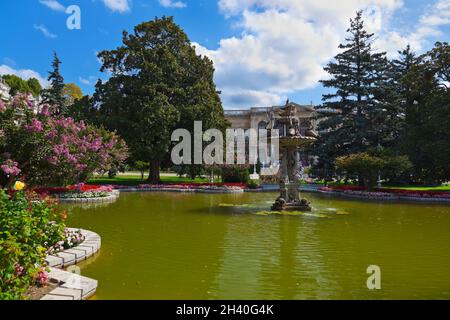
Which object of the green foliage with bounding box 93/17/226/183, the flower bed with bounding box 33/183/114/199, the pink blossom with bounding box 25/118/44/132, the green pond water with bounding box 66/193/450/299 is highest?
the green foliage with bounding box 93/17/226/183

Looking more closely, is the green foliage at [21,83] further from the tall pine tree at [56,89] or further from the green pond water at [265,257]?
the green pond water at [265,257]

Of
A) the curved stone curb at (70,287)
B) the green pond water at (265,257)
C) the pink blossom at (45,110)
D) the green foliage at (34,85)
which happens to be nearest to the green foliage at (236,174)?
the green pond water at (265,257)

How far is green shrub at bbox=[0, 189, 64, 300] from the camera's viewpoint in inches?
180

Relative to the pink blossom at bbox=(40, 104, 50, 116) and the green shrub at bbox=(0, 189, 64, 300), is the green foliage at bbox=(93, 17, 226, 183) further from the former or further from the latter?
the green shrub at bbox=(0, 189, 64, 300)

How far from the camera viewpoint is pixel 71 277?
568cm

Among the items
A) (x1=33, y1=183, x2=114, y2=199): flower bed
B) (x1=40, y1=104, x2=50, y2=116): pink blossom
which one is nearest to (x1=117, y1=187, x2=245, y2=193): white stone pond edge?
(x1=33, y1=183, x2=114, y2=199): flower bed

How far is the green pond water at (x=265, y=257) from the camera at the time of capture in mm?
5691

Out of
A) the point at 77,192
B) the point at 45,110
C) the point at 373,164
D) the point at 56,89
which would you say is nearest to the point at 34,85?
the point at 56,89

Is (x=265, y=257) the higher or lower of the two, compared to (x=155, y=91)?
lower

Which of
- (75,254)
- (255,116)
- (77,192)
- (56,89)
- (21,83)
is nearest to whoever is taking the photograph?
(75,254)

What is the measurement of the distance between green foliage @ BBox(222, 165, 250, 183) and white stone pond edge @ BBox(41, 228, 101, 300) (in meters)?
24.5

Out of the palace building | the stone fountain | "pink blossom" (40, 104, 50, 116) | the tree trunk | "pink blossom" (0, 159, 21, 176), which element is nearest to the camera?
"pink blossom" (0, 159, 21, 176)

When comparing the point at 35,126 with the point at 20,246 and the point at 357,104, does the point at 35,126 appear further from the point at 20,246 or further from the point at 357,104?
the point at 357,104

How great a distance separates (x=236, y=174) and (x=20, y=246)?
90.5ft
